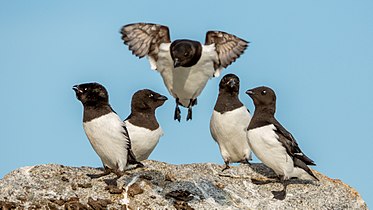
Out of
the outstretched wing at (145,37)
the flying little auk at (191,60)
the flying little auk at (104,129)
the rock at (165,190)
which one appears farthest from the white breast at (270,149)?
the outstretched wing at (145,37)

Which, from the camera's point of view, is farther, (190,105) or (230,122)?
(190,105)

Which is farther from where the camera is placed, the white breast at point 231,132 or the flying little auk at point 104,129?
the white breast at point 231,132

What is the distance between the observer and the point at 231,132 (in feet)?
62.2

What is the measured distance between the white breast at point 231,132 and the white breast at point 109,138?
2768mm

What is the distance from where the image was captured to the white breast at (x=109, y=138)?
54.2 feet

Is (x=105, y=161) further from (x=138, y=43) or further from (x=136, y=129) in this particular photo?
(x=138, y=43)

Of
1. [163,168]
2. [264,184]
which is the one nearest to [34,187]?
[163,168]

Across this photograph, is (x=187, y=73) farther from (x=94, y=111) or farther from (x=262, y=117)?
(x=94, y=111)

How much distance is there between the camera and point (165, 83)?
20266 mm

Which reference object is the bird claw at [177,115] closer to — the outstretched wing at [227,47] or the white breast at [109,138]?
the outstretched wing at [227,47]

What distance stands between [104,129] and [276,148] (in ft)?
9.95

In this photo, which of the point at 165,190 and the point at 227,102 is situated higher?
the point at 227,102

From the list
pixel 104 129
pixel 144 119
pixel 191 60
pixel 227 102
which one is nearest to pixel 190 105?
pixel 191 60

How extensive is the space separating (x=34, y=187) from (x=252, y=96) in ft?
14.3
